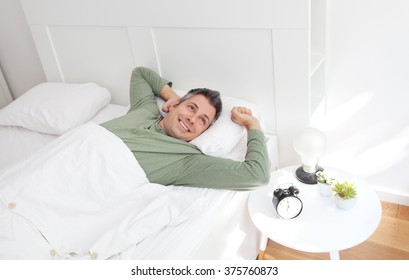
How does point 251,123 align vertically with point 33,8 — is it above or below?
below

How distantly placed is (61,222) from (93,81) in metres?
1.21

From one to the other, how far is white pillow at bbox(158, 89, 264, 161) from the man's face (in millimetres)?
33

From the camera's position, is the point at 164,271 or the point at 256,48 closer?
the point at 164,271

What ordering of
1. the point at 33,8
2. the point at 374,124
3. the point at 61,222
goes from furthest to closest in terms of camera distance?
the point at 33,8
the point at 374,124
the point at 61,222

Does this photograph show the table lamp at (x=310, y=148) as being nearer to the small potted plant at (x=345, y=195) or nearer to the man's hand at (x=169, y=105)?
the small potted plant at (x=345, y=195)

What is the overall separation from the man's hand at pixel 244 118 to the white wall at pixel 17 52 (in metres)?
1.66

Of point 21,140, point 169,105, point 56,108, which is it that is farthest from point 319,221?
point 21,140

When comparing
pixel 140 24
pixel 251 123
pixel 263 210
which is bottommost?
pixel 263 210

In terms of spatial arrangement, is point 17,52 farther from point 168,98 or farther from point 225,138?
point 225,138

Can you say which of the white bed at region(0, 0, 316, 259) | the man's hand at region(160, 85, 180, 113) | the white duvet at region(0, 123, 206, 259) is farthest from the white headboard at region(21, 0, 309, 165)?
the white duvet at region(0, 123, 206, 259)

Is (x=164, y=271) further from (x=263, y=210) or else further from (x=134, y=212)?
(x=263, y=210)

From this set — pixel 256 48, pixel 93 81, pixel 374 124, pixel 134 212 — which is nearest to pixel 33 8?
pixel 93 81

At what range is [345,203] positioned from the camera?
1.26m

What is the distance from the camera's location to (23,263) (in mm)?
987
